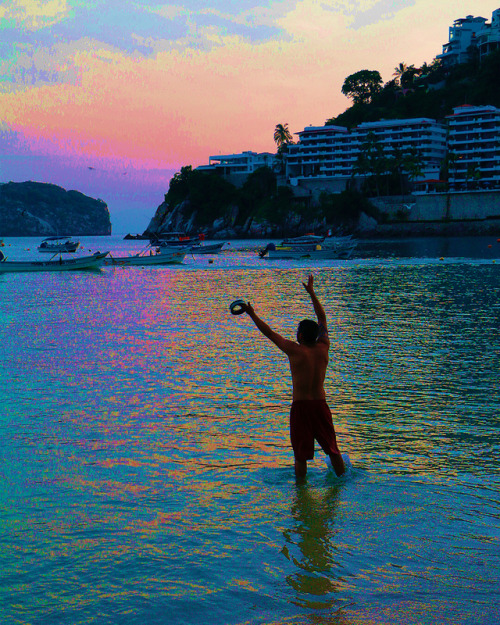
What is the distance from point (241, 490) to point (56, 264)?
191 ft

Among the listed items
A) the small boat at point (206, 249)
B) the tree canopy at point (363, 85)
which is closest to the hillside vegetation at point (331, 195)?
the tree canopy at point (363, 85)

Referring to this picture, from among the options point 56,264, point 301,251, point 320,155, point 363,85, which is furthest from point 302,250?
point 363,85

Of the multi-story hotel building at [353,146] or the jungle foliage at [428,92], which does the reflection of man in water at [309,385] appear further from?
the jungle foliage at [428,92]

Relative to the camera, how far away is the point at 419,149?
138 meters

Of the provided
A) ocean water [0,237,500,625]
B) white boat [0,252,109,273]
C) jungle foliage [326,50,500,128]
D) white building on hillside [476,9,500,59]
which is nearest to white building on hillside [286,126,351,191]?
jungle foliage [326,50,500,128]

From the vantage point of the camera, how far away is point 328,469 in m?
7.82

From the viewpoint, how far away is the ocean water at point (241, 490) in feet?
16.9

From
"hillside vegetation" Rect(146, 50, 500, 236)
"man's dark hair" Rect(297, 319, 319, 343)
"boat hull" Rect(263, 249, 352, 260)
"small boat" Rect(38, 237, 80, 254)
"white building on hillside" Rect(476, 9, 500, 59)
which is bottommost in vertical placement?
"man's dark hair" Rect(297, 319, 319, 343)

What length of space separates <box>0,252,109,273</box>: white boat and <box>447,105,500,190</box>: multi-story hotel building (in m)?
87.6

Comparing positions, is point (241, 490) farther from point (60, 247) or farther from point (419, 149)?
point (419, 149)

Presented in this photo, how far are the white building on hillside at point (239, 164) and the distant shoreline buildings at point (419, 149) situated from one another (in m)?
9.95

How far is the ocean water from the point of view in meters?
5.16

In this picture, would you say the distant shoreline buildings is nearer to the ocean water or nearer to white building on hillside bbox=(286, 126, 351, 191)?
white building on hillside bbox=(286, 126, 351, 191)

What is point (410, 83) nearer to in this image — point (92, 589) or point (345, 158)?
point (345, 158)
